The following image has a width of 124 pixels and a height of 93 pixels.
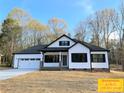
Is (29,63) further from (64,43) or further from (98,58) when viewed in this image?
(98,58)

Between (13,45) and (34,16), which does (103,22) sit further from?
(13,45)

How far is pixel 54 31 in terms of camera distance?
4900cm

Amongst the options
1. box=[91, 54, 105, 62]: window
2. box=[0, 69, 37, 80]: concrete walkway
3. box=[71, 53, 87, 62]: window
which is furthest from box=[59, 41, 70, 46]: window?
box=[0, 69, 37, 80]: concrete walkway

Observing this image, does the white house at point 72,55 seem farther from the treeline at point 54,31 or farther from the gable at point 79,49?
the treeline at point 54,31

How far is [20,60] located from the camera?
32531 mm

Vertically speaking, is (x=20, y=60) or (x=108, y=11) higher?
(x=108, y=11)

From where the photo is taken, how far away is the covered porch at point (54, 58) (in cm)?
2795

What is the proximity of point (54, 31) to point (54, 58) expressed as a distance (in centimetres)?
2038

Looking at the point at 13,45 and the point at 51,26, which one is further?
the point at 51,26

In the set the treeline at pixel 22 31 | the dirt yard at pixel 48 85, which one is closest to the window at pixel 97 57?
the dirt yard at pixel 48 85

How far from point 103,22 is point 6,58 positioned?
2269 centimetres

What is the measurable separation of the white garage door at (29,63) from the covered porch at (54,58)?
333cm

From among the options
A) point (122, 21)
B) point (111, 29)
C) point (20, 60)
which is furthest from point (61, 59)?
point (111, 29)

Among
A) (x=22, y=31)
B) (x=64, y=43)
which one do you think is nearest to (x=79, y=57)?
(x=64, y=43)
